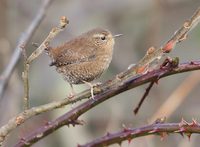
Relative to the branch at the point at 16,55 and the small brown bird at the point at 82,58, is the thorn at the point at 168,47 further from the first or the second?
the small brown bird at the point at 82,58

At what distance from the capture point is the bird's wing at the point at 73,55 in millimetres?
3064

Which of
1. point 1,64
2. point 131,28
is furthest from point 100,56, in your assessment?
point 131,28

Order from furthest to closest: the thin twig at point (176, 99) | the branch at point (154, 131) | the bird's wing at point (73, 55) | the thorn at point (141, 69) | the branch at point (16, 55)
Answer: the thin twig at point (176, 99), the bird's wing at point (73, 55), the branch at point (16, 55), the thorn at point (141, 69), the branch at point (154, 131)

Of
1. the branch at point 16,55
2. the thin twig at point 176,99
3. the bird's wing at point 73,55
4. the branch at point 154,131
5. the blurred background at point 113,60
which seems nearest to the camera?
the branch at point 154,131

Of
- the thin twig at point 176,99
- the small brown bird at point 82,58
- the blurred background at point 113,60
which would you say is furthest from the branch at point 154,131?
the blurred background at point 113,60

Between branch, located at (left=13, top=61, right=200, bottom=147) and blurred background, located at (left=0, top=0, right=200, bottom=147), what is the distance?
2214mm

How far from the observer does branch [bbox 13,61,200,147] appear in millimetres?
2029

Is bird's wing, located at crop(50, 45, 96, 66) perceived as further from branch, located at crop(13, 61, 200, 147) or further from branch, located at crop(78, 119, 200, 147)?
branch, located at crop(78, 119, 200, 147)

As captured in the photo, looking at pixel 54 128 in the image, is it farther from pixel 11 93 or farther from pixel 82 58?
pixel 11 93

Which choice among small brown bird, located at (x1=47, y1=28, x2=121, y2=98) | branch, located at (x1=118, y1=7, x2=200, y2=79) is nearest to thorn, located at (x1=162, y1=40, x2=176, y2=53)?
branch, located at (x1=118, y1=7, x2=200, y2=79)

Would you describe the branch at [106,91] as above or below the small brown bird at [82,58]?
below

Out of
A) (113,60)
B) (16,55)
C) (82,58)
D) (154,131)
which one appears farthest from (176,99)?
(154,131)

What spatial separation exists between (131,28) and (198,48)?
2.75ft

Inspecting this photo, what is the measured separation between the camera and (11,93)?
500cm
